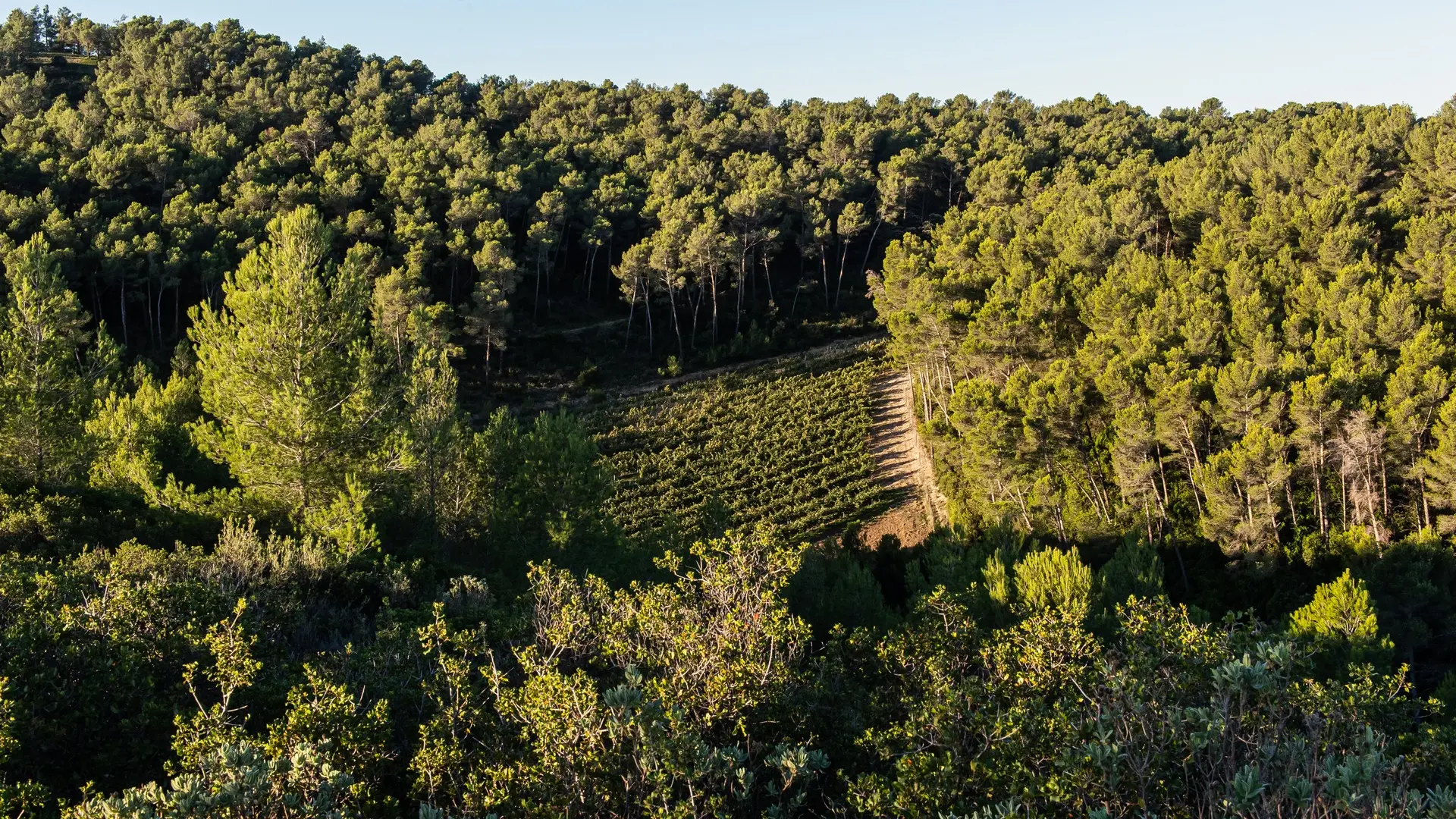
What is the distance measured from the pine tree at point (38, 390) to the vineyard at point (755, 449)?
1575 cm

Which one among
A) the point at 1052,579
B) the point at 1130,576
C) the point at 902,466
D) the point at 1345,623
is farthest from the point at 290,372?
the point at 902,466

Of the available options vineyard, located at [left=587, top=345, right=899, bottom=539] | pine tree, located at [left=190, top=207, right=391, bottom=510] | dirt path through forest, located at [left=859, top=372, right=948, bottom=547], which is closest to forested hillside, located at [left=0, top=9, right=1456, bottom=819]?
pine tree, located at [left=190, top=207, right=391, bottom=510]

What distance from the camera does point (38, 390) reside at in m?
20.1

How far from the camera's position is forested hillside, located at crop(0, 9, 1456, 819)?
7273mm

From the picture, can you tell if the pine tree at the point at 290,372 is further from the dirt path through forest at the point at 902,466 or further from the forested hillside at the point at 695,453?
the dirt path through forest at the point at 902,466

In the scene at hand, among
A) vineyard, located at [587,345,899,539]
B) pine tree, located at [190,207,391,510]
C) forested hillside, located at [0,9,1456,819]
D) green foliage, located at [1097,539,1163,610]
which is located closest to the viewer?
forested hillside, located at [0,9,1456,819]

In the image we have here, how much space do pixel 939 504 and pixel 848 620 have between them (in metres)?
18.8

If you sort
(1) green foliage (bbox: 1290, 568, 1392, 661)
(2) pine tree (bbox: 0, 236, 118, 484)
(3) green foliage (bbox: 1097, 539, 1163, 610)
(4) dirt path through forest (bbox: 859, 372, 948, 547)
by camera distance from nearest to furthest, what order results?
1. (1) green foliage (bbox: 1290, 568, 1392, 661)
2. (3) green foliage (bbox: 1097, 539, 1163, 610)
3. (2) pine tree (bbox: 0, 236, 118, 484)
4. (4) dirt path through forest (bbox: 859, 372, 948, 547)

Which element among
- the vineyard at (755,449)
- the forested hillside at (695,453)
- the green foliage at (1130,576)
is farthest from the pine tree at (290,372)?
the green foliage at (1130,576)

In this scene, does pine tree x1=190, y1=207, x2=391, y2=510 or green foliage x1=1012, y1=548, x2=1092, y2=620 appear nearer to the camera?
green foliage x1=1012, y1=548, x2=1092, y2=620

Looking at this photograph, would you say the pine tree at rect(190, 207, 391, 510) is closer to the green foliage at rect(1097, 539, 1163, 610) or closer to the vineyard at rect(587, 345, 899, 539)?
the vineyard at rect(587, 345, 899, 539)

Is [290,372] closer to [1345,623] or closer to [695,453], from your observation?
[1345,623]

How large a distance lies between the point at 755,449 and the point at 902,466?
248 inches

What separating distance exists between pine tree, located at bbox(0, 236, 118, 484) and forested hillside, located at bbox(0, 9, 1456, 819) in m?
0.12
